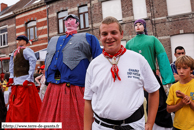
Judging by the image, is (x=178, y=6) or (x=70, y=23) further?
(x=178, y=6)

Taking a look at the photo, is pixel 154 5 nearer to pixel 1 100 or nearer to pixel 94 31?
pixel 94 31

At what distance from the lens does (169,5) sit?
12414mm

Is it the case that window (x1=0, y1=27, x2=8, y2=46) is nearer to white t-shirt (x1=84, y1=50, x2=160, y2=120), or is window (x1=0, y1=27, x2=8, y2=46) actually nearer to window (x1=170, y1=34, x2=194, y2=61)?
window (x1=170, y1=34, x2=194, y2=61)

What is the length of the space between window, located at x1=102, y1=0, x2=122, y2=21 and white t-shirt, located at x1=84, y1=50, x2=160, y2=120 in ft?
42.6

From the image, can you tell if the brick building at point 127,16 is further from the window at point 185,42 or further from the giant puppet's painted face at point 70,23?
the giant puppet's painted face at point 70,23

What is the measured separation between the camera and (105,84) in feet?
5.01

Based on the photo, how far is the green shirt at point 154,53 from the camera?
272 cm

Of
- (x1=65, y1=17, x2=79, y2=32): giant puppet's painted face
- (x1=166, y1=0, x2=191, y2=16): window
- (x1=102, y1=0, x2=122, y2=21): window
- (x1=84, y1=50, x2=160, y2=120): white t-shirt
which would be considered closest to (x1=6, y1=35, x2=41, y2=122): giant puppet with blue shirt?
(x1=65, y1=17, x2=79, y2=32): giant puppet's painted face

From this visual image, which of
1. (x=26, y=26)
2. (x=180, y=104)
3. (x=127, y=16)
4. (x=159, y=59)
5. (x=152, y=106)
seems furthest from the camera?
(x=26, y=26)

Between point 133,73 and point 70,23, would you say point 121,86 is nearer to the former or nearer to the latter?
point 133,73

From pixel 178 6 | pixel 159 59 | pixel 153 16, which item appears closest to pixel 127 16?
pixel 153 16

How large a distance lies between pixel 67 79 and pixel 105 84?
3.96ft

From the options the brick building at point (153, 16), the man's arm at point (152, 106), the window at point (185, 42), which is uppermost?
the brick building at point (153, 16)

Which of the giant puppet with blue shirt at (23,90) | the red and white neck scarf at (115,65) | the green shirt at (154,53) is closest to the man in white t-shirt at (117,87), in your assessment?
the red and white neck scarf at (115,65)
